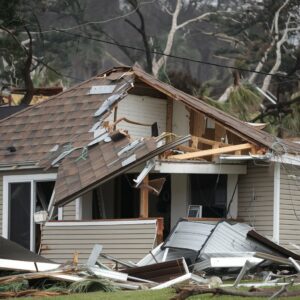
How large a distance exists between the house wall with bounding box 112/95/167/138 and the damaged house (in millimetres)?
24

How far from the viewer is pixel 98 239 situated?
18688 millimetres

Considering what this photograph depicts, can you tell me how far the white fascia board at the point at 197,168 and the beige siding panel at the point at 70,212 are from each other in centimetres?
256

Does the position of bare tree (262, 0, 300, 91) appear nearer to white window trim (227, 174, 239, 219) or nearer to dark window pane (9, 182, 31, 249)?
white window trim (227, 174, 239, 219)

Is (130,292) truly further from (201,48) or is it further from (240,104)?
(201,48)

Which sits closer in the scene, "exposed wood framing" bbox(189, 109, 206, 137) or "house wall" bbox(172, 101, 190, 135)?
"exposed wood framing" bbox(189, 109, 206, 137)

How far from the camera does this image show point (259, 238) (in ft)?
57.5

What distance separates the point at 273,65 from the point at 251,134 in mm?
30064

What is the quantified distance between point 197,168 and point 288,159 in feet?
6.36

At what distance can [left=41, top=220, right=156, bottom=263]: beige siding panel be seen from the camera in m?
18.2

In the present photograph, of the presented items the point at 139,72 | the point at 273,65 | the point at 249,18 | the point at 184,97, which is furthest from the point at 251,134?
the point at 249,18

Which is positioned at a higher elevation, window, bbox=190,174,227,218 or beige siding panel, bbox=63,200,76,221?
window, bbox=190,174,227,218

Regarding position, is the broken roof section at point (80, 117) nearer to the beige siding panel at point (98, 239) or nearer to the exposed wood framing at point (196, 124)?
the exposed wood framing at point (196, 124)

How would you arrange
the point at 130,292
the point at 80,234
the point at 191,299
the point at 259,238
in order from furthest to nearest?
the point at 80,234 → the point at 259,238 → the point at 130,292 → the point at 191,299

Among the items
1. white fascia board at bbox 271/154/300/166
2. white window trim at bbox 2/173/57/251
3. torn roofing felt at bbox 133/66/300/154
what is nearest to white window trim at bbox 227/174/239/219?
torn roofing felt at bbox 133/66/300/154
